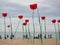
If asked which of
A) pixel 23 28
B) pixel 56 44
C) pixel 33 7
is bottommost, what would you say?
pixel 56 44

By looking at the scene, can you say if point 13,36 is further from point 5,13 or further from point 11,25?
point 5,13

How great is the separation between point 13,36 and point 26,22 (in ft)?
3.10

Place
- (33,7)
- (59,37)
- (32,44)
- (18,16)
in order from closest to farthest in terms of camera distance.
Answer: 1. (33,7)
2. (32,44)
3. (18,16)
4. (59,37)

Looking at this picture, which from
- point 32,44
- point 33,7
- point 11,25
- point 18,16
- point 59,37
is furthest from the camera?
point 59,37

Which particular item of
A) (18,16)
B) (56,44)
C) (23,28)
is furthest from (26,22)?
(56,44)

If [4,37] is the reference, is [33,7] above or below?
above

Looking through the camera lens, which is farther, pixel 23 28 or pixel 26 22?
pixel 23 28

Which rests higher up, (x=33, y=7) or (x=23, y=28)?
(x=33, y=7)

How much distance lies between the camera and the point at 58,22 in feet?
22.9

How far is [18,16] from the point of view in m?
6.62

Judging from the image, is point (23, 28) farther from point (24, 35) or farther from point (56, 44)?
point (56, 44)

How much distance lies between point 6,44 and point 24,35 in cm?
247

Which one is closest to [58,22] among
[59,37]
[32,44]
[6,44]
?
[59,37]

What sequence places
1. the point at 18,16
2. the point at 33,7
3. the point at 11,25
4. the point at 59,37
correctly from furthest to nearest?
the point at 59,37 < the point at 11,25 < the point at 18,16 < the point at 33,7
